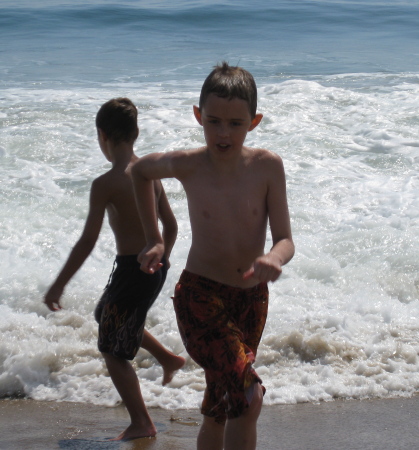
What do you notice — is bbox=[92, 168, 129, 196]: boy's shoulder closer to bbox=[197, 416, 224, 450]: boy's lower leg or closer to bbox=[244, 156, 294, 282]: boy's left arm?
bbox=[244, 156, 294, 282]: boy's left arm

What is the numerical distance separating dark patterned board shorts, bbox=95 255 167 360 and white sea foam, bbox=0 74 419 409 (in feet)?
1.93

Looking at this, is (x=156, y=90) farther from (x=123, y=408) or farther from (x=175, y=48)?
(x=123, y=408)

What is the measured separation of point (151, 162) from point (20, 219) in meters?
3.74

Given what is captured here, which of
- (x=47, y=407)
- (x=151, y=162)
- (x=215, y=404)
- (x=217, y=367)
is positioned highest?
(x=151, y=162)

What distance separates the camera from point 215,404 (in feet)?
7.53

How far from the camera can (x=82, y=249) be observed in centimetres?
301

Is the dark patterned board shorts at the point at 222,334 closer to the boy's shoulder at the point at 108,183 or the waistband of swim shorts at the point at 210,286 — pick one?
the waistband of swim shorts at the point at 210,286

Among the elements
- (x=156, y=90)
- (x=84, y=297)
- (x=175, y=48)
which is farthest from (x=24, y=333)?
(x=175, y=48)

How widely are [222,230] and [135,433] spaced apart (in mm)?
1160

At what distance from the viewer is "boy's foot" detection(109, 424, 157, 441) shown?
3057 mm

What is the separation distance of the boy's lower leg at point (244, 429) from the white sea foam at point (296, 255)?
4.50ft

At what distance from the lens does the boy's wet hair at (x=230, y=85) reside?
7.54ft

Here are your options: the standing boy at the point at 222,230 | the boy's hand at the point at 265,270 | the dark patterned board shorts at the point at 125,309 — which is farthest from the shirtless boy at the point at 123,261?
the boy's hand at the point at 265,270

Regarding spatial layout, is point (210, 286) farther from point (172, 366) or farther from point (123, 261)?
point (172, 366)
